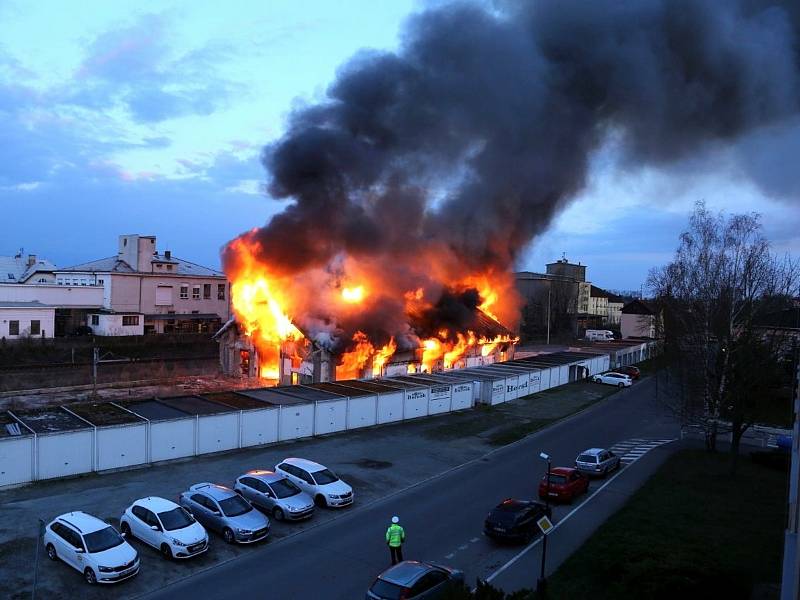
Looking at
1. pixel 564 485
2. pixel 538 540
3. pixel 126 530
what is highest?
pixel 564 485

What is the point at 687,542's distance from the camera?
44.3ft

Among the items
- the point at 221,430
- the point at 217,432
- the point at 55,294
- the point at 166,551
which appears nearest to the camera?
the point at 166,551

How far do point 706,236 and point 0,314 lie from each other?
1941 inches

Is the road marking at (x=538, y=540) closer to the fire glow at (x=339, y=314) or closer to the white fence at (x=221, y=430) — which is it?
the white fence at (x=221, y=430)

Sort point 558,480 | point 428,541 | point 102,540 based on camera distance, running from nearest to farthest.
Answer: point 102,540, point 428,541, point 558,480

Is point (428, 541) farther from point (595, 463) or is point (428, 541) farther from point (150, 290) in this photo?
point (150, 290)

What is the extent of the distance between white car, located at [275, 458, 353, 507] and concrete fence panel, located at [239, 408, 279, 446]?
15.8 feet

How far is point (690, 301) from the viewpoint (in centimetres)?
2881

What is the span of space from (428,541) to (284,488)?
4356 mm

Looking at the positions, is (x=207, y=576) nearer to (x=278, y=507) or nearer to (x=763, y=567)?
(x=278, y=507)

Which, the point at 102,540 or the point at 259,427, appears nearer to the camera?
the point at 102,540

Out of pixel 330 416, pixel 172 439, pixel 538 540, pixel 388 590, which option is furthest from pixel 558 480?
pixel 172 439

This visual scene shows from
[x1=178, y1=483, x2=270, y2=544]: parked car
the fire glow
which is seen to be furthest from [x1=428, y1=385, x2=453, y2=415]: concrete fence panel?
[x1=178, y1=483, x2=270, y2=544]: parked car

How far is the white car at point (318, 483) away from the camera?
17.8 meters
